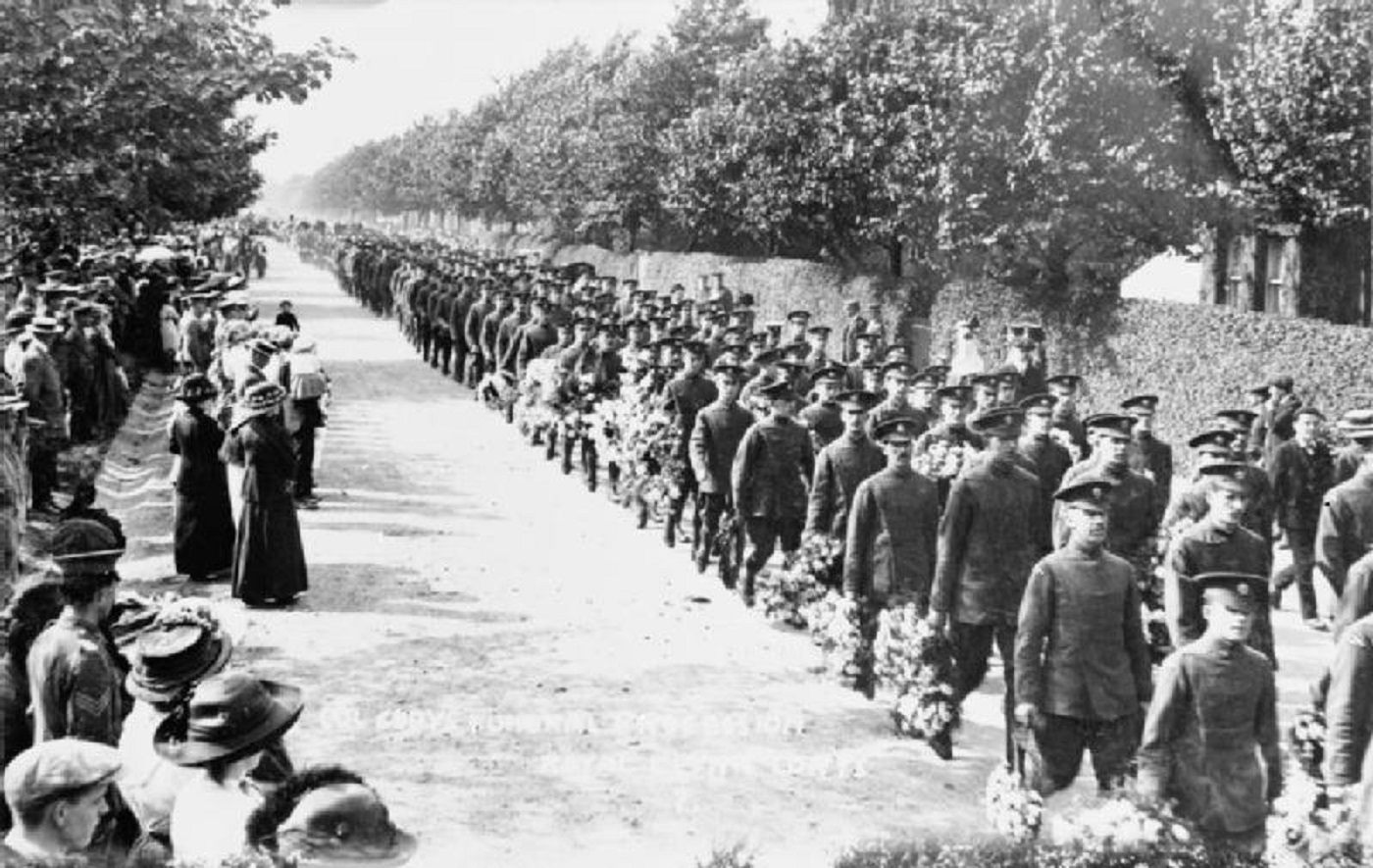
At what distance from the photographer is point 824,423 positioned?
11734 millimetres

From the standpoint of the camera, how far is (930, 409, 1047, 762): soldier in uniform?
788 centimetres

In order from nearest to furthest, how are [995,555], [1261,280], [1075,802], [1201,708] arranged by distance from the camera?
1. [1201,708]
2. [1075,802]
3. [995,555]
4. [1261,280]

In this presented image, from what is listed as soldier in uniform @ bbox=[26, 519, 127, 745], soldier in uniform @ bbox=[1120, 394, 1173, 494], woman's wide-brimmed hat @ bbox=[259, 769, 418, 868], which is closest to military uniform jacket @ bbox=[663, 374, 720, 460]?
soldier in uniform @ bbox=[1120, 394, 1173, 494]

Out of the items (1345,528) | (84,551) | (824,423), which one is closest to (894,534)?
(1345,528)

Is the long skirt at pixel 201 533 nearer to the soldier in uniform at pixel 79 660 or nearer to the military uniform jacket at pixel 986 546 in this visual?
the soldier in uniform at pixel 79 660

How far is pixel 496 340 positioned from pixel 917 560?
13073mm

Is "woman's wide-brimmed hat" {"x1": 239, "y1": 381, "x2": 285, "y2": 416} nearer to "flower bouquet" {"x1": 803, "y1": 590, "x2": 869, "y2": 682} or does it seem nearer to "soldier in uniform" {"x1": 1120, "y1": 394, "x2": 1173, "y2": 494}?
"flower bouquet" {"x1": 803, "y1": 590, "x2": 869, "y2": 682}

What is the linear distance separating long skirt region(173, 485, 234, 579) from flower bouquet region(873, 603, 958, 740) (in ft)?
19.4

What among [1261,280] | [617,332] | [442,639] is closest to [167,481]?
[617,332]

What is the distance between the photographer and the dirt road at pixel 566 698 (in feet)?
22.9

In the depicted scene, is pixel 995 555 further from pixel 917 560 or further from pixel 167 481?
pixel 167 481

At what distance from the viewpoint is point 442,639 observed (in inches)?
394

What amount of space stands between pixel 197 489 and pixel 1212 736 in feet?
27.6

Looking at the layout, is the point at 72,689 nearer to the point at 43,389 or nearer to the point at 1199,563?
the point at 1199,563
